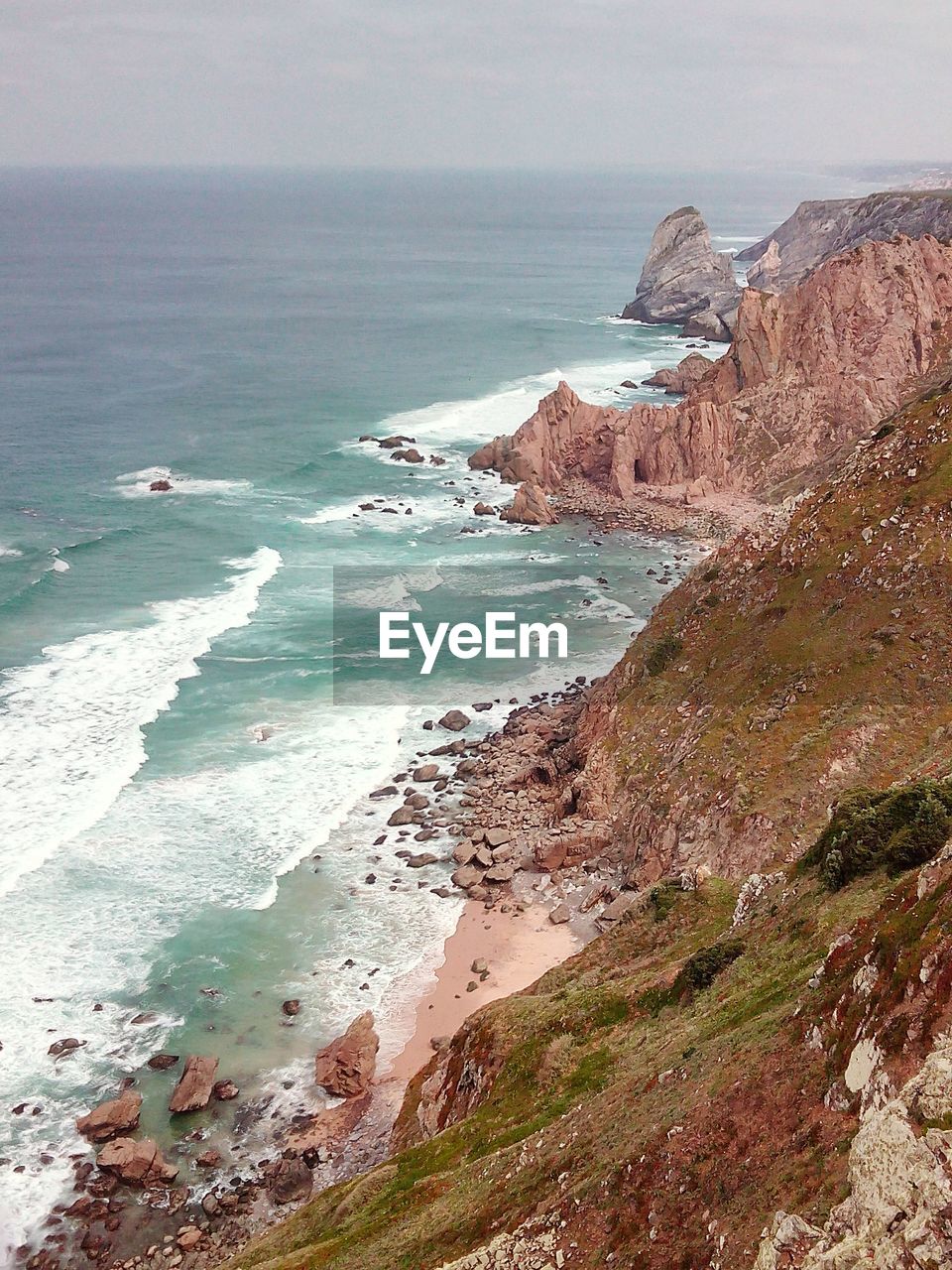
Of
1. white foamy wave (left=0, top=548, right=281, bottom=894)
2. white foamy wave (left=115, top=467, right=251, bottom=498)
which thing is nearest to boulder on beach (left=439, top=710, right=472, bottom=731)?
white foamy wave (left=0, top=548, right=281, bottom=894)

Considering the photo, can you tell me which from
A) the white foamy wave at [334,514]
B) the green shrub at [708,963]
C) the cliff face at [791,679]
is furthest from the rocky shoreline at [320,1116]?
the white foamy wave at [334,514]

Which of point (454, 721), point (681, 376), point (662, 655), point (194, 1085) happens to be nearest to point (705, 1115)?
point (194, 1085)

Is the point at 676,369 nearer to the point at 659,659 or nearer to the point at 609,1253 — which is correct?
the point at 659,659

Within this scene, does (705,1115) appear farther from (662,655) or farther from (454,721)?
(454,721)

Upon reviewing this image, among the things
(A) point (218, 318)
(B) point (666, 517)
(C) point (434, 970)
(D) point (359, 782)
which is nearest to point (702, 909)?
(C) point (434, 970)

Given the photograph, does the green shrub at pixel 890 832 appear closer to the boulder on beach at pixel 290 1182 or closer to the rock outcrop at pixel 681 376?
the boulder on beach at pixel 290 1182
